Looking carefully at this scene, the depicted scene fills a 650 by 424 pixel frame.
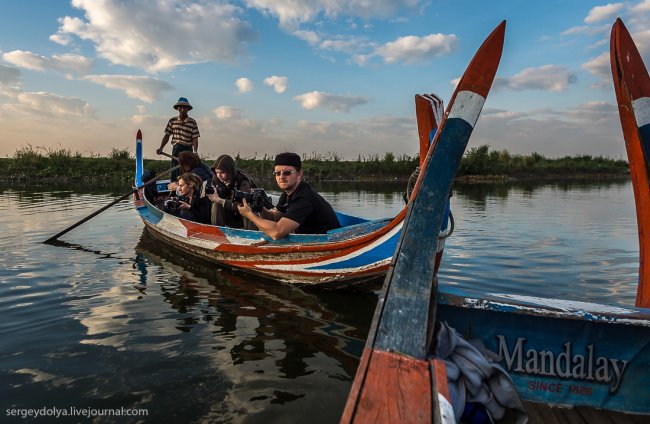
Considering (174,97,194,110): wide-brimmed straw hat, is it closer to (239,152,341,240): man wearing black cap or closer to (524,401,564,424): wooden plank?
(239,152,341,240): man wearing black cap

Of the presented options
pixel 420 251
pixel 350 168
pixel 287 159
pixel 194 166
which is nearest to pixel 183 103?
pixel 194 166

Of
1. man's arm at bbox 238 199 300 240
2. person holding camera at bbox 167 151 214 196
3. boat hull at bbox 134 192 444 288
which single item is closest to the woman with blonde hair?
person holding camera at bbox 167 151 214 196

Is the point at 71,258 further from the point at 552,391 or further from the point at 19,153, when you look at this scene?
the point at 19,153

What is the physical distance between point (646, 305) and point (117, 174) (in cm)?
3136

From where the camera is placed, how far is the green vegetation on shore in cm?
2817

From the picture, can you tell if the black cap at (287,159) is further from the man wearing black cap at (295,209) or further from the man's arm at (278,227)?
the man's arm at (278,227)

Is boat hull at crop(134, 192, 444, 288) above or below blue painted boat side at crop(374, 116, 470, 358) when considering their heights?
below

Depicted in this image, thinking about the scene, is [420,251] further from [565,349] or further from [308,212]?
[308,212]

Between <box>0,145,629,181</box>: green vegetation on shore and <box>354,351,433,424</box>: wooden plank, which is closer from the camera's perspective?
<box>354,351,433,424</box>: wooden plank

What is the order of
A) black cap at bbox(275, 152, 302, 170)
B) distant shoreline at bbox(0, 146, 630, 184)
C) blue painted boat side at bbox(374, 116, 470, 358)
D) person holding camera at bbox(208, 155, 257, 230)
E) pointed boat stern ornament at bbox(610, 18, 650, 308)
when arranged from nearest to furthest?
blue painted boat side at bbox(374, 116, 470, 358) → pointed boat stern ornament at bbox(610, 18, 650, 308) → black cap at bbox(275, 152, 302, 170) → person holding camera at bbox(208, 155, 257, 230) → distant shoreline at bbox(0, 146, 630, 184)

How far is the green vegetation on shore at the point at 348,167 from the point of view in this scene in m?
28.2

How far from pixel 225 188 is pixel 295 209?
2.09 m

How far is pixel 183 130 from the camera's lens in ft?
33.1

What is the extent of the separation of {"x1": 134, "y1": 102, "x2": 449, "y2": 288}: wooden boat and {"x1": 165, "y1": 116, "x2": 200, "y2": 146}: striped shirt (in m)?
4.05
